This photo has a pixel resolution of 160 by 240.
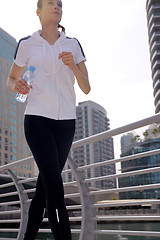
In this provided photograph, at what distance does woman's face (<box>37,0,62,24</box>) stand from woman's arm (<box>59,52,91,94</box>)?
0.97ft

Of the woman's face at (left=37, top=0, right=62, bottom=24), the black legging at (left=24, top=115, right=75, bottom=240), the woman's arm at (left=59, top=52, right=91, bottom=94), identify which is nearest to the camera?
the black legging at (left=24, top=115, right=75, bottom=240)

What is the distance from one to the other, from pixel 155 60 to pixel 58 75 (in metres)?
58.5

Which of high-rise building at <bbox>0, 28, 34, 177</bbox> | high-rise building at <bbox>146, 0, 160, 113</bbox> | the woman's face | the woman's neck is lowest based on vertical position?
the woman's neck

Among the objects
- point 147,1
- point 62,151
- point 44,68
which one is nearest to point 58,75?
point 44,68

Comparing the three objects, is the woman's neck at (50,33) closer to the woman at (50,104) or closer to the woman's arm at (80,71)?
the woman at (50,104)

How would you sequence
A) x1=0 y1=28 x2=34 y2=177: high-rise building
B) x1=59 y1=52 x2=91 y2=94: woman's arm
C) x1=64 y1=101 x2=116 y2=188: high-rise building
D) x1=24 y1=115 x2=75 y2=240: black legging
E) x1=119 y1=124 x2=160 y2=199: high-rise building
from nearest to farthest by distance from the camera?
x1=24 y1=115 x2=75 y2=240: black legging, x1=59 y1=52 x2=91 y2=94: woman's arm, x1=119 y1=124 x2=160 y2=199: high-rise building, x1=0 y1=28 x2=34 y2=177: high-rise building, x1=64 y1=101 x2=116 y2=188: high-rise building

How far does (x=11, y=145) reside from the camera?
2292 inches

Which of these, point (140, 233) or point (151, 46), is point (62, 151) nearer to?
point (140, 233)

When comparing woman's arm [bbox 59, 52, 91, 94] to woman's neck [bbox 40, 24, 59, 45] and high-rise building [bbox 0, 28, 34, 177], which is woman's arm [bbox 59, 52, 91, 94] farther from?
high-rise building [bbox 0, 28, 34, 177]

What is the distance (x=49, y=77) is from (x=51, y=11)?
1.29ft

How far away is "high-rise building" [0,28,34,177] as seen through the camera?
5703 cm

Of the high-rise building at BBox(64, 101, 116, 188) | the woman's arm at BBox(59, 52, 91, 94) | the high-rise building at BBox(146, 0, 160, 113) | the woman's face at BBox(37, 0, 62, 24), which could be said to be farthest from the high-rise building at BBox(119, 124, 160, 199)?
the woman's face at BBox(37, 0, 62, 24)

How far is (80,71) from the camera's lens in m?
1.60

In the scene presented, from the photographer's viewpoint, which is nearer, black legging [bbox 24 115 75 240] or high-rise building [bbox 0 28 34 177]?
black legging [bbox 24 115 75 240]
